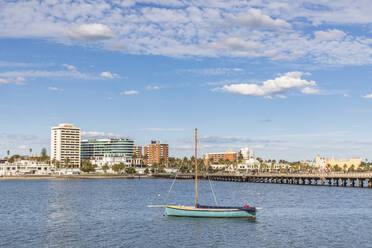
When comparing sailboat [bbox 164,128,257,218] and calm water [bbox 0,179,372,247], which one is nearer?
calm water [bbox 0,179,372,247]

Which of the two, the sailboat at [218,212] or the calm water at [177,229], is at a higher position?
the sailboat at [218,212]

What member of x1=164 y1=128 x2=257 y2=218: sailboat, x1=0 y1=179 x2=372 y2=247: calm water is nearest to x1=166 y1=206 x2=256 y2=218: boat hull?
x1=164 y1=128 x2=257 y2=218: sailboat

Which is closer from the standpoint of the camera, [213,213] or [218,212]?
[213,213]

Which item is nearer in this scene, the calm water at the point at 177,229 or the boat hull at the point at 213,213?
the calm water at the point at 177,229

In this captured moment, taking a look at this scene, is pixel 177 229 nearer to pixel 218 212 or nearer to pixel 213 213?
pixel 213 213

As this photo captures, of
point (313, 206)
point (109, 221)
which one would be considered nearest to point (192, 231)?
point (109, 221)

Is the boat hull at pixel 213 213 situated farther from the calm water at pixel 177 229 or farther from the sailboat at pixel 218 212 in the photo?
the calm water at pixel 177 229

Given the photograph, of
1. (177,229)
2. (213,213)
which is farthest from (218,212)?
(177,229)

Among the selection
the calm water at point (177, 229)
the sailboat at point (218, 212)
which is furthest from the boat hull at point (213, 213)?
the calm water at point (177, 229)

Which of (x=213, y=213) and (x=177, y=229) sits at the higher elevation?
(x=213, y=213)

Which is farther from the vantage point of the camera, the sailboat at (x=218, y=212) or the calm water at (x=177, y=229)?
the sailboat at (x=218, y=212)

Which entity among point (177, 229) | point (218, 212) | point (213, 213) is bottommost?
point (177, 229)

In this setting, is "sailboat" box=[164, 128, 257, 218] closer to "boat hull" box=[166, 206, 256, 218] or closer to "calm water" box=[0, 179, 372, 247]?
Result: "boat hull" box=[166, 206, 256, 218]

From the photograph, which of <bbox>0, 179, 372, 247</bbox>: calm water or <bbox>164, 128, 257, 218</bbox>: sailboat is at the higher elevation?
<bbox>164, 128, 257, 218</bbox>: sailboat
